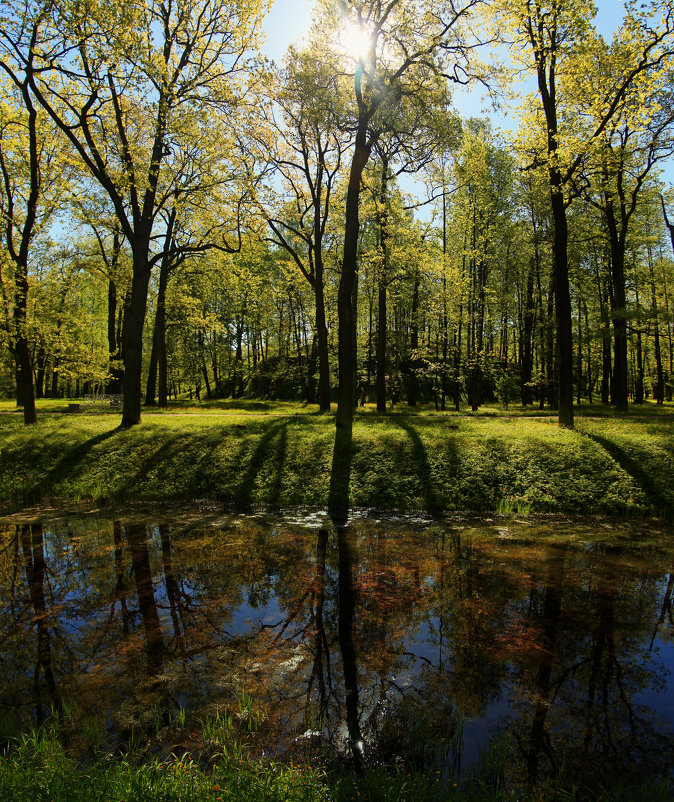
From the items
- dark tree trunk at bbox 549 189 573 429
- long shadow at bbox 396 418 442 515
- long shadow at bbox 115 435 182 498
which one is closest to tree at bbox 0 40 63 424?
long shadow at bbox 115 435 182 498

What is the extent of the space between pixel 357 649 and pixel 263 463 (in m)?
9.74

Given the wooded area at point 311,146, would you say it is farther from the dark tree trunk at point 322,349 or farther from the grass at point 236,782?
the grass at point 236,782

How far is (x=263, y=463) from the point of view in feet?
48.9

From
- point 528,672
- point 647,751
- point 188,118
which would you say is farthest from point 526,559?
point 188,118

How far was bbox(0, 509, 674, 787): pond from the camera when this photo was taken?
409 cm

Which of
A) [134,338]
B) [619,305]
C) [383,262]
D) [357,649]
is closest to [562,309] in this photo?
[383,262]

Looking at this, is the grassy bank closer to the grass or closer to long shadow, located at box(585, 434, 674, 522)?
long shadow, located at box(585, 434, 674, 522)

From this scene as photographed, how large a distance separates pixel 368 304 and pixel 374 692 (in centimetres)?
3595

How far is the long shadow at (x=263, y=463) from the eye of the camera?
1346cm

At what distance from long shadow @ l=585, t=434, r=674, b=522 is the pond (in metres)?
2.08

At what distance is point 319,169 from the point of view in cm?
2394

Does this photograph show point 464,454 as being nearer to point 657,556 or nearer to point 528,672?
point 657,556

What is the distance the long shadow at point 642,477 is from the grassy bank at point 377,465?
28mm

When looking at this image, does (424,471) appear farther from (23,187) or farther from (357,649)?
(23,187)
